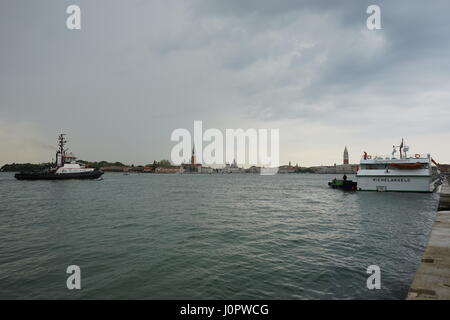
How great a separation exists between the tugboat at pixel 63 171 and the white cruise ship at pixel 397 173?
70.1m

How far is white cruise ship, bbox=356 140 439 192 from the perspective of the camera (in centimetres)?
3509

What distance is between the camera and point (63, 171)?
66750 mm

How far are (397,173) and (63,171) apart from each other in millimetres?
78864

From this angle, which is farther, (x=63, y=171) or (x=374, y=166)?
(x=63, y=171)

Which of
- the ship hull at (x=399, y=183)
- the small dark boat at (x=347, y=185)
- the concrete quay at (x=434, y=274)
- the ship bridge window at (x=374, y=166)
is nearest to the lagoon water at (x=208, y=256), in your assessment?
the concrete quay at (x=434, y=274)

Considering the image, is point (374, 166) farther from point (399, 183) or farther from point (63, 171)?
point (63, 171)

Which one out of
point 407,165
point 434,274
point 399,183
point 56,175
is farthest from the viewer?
point 56,175

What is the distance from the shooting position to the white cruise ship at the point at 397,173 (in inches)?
1382

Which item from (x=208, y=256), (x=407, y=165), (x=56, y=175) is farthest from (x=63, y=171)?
(x=407, y=165)

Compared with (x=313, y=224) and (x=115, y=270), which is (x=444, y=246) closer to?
(x=313, y=224)

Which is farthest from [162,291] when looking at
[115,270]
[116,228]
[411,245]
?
[411,245]

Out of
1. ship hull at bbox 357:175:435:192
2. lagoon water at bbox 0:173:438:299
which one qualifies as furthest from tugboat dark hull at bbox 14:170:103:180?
ship hull at bbox 357:175:435:192

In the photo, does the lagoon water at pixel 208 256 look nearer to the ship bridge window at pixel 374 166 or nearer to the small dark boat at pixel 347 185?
the ship bridge window at pixel 374 166
